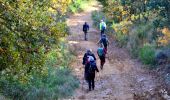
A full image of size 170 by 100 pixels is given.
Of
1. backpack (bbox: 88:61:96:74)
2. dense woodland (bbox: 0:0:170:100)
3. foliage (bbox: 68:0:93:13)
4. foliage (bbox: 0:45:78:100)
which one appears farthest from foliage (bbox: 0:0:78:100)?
foliage (bbox: 68:0:93:13)

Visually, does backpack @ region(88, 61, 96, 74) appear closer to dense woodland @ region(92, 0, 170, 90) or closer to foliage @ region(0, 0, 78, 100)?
dense woodland @ region(92, 0, 170, 90)

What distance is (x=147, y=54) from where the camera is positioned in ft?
64.1

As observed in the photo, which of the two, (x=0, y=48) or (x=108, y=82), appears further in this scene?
(x=108, y=82)

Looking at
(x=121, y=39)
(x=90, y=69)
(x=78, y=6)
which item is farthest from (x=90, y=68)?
(x=78, y=6)

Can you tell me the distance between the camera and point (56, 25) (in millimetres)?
9391

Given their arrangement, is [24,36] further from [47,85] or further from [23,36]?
[47,85]

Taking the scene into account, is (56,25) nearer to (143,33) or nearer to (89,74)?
(89,74)

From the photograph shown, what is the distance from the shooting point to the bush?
62.4 ft

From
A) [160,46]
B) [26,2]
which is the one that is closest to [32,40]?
[26,2]

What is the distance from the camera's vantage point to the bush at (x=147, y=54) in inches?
749

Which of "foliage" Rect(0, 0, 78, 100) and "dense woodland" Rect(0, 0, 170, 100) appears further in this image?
"dense woodland" Rect(0, 0, 170, 100)

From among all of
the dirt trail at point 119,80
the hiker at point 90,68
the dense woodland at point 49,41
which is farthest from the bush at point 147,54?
the hiker at point 90,68

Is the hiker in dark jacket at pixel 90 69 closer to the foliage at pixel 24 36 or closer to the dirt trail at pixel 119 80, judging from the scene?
the dirt trail at pixel 119 80

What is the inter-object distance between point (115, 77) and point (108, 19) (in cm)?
1484
